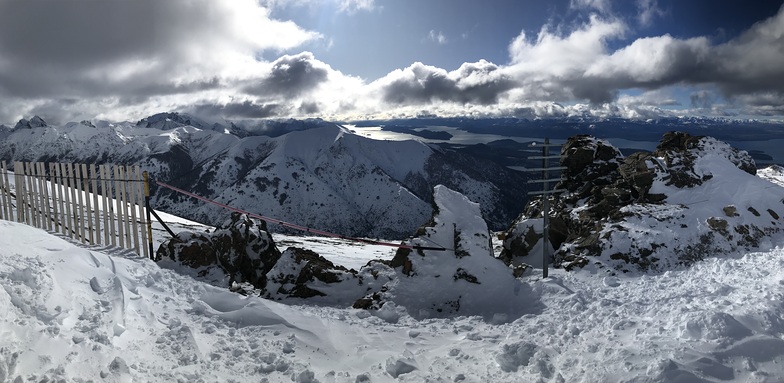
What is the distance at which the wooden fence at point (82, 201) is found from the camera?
13281mm

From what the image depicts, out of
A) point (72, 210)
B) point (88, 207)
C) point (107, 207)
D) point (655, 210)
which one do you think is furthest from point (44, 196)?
point (655, 210)

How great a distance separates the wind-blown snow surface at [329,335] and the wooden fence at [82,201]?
268cm

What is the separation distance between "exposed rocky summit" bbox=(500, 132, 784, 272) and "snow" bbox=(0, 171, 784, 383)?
4.01 meters

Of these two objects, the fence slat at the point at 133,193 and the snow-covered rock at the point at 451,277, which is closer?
the snow-covered rock at the point at 451,277

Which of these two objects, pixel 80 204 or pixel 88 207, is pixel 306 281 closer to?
pixel 88 207

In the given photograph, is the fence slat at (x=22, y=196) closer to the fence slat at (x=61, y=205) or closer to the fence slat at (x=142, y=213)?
the fence slat at (x=61, y=205)

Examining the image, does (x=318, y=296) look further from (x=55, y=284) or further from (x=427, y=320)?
(x=55, y=284)

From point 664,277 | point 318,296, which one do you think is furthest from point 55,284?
point 664,277

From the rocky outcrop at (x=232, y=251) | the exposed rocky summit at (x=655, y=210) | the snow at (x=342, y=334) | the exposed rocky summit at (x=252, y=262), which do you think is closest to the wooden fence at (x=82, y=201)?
the rocky outcrop at (x=232, y=251)

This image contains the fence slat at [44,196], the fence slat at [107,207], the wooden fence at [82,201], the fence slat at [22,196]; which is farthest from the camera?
the fence slat at [22,196]

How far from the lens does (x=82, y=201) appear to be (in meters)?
13.5

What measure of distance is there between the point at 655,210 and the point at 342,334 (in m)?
16.0

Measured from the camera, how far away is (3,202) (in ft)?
49.8

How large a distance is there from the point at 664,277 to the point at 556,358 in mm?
8163
